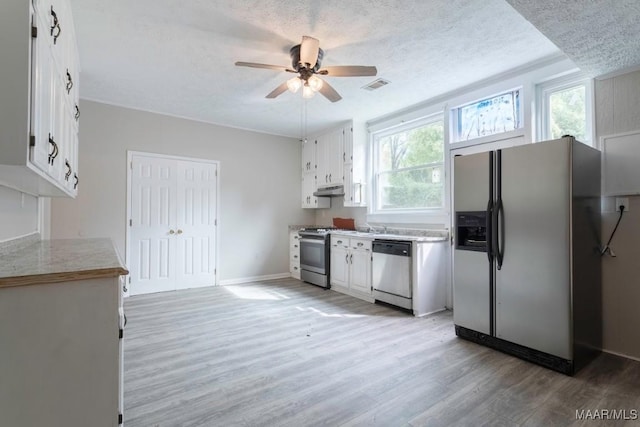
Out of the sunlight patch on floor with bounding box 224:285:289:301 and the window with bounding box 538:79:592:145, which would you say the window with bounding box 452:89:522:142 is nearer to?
the window with bounding box 538:79:592:145

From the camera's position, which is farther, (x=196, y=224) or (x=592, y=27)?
(x=196, y=224)

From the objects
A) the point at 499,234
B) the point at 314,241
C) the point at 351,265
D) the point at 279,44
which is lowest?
the point at 351,265

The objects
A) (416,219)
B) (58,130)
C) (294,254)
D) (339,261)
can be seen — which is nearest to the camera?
(58,130)

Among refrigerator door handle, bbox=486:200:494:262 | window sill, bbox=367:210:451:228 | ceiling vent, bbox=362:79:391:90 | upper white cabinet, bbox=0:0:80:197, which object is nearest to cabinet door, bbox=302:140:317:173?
window sill, bbox=367:210:451:228

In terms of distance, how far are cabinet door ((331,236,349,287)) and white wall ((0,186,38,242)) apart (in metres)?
3.66

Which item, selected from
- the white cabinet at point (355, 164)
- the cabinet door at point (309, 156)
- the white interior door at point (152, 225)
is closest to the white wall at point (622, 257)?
the white cabinet at point (355, 164)

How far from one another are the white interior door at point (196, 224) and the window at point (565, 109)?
188 inches

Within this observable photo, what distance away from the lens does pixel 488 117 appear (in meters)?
3.79

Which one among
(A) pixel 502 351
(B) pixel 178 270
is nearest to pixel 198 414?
(A) pixel 502 351

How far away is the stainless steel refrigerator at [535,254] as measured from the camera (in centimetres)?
239

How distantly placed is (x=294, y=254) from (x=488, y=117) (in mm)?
3985

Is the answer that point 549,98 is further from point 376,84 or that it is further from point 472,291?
point 472,291

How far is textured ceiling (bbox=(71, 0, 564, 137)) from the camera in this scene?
2.41m

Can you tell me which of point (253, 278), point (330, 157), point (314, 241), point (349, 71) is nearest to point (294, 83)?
point (349, 71)
